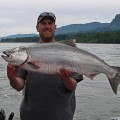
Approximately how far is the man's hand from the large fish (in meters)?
0.06

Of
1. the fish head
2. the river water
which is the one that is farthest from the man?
the river water

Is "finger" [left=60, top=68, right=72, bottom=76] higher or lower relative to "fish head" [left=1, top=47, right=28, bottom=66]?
lower

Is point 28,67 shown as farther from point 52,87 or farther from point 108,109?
point 108,109

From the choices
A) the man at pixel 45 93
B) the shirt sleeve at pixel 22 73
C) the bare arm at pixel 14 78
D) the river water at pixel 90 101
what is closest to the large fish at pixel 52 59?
the bare arm at pixel 14 78

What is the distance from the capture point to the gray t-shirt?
→ 4.86 meters

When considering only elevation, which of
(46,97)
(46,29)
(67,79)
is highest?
(46,29)

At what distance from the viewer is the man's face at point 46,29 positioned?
4.97 metres

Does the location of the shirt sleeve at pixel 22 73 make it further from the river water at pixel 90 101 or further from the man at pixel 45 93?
the river water at pixel 90 101

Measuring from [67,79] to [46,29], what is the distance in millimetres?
793

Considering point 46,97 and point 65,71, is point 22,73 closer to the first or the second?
point 46,97

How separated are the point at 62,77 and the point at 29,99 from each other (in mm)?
622

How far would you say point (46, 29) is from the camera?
16.4 ft

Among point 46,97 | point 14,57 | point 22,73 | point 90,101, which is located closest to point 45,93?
point 46,97

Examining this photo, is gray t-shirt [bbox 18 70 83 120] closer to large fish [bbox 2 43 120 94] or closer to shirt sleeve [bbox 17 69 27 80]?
shirt sleeve [bbox 17 69 27 80]
